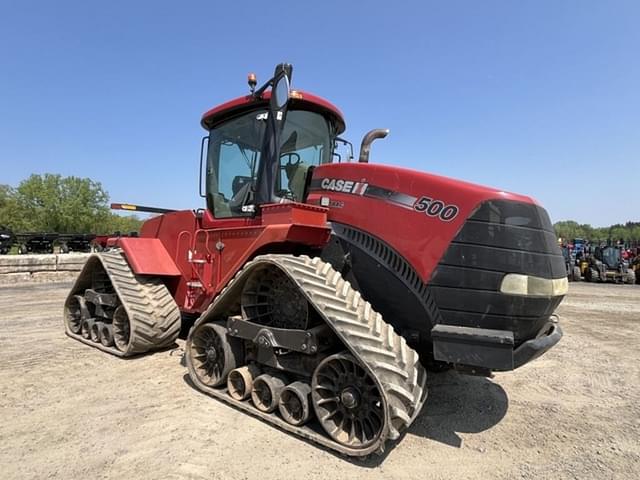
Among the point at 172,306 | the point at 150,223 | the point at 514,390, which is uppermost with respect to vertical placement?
the point at 150,223

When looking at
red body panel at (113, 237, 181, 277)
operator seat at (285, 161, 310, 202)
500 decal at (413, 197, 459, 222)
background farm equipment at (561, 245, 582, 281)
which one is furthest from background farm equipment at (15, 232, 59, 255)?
background farm equipment at (561, 245, 582, 281)

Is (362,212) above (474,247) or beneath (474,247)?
above

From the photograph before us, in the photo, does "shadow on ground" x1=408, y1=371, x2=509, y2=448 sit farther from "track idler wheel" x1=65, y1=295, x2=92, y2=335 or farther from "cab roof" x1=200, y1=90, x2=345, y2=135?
"track idler wheel" x1=65, y1=295, x2=92, y2=335

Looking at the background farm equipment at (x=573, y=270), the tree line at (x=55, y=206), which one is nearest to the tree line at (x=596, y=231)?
the tree line at (x=55, y=206)

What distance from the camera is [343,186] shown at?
360 cm

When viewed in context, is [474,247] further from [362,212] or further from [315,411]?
[315,411]

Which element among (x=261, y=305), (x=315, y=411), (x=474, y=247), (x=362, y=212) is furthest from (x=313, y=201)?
(x=315, y=411)

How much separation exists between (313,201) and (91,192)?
5995 centimetres

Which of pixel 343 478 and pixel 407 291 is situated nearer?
pixel 343 478

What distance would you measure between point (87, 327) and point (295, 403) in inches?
156

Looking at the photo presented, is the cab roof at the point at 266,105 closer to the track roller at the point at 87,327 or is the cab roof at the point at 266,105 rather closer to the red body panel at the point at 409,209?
the red body panel at the point at 409,209

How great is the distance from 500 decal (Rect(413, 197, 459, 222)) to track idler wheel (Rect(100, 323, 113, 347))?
4.25 metres

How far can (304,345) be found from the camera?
309 centimetres

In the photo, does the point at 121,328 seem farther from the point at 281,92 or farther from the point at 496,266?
the point at 496,266
